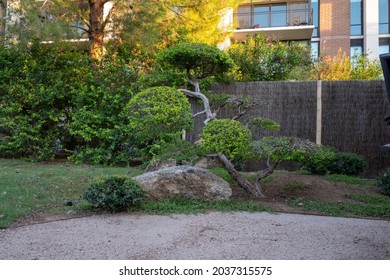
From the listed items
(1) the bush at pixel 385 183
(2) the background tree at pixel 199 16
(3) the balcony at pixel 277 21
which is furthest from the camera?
(3) the balcony at pixel 277 21

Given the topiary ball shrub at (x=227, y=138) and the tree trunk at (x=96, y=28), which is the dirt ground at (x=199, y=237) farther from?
the tree trunk at (x=96, y=28)

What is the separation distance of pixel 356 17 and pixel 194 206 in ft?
60.8

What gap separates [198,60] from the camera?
7.31m

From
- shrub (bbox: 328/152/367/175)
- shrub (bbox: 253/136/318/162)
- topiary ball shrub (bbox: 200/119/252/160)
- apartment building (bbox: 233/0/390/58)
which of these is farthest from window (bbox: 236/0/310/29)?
topiary ball shrub (bbox: 200/119/252/160)

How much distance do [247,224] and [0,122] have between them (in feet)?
26.1

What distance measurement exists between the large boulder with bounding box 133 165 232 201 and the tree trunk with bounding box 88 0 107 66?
225 inches

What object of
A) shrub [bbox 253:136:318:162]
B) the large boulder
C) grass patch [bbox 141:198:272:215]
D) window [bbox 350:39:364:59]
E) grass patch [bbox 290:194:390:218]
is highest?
window [bbox 350:39:364:59]

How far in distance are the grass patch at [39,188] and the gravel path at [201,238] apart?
2.20 ft

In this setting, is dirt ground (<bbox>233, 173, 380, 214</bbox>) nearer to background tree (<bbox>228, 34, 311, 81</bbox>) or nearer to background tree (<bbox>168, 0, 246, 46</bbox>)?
background tree (<bbox>228, 34, 311, 81</bbox>)

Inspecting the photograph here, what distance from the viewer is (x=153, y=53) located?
9883mm

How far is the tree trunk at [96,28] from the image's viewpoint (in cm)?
1049

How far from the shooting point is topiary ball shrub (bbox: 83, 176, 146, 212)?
5.07m

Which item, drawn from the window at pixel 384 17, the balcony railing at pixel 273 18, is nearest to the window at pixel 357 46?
the window at pixel 384 17

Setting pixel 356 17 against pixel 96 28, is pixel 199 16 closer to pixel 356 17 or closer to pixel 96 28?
pixel 96 28
